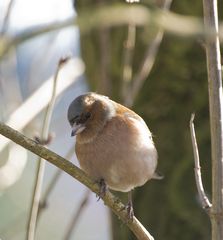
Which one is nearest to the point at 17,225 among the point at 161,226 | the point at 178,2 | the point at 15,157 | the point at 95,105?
the point at 15,157

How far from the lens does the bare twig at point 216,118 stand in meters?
2.29

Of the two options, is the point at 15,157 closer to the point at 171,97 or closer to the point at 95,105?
the point at 95,105

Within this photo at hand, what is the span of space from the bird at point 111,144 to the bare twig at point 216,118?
1114mm

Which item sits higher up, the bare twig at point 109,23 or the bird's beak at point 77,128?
the bare twig at point 109,23

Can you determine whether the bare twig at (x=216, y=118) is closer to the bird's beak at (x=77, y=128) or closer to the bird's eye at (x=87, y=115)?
the bird's beak at (x=77, y=128)

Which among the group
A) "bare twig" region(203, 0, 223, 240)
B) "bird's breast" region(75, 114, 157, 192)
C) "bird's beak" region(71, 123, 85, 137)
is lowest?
"bird's breast" region(75, 114, 157, 192)

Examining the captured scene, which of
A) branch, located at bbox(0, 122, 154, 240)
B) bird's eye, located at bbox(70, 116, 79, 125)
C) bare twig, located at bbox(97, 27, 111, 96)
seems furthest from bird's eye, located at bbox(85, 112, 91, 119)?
branch, located at bbox(0, 122, 154, 240)

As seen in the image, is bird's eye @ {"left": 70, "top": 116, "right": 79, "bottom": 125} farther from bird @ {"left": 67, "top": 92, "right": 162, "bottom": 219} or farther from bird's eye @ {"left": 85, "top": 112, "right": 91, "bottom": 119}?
bird's eye @ {"left": 85, "top": 112, "right": 91, "bottom": 119}

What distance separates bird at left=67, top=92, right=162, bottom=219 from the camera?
11.4ft

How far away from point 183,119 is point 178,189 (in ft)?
1.85

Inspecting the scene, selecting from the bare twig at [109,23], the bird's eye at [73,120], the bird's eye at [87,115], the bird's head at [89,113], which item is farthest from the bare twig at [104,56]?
the bare twig at [109,23]

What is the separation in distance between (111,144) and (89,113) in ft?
1.05

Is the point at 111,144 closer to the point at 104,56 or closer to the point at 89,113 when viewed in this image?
the point at 89,113

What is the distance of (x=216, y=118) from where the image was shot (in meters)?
2.31
